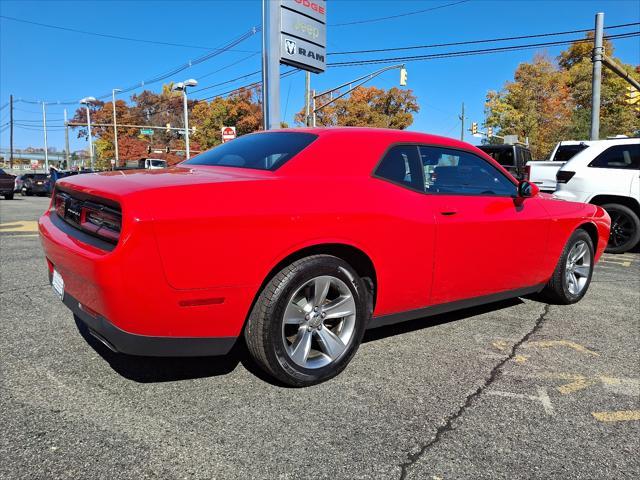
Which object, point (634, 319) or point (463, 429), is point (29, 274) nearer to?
point (463, 429)

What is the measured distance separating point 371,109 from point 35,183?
3171 cm

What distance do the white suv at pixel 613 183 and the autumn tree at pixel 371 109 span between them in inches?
1607

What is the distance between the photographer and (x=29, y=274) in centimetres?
527

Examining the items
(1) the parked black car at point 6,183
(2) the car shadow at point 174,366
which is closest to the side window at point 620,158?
(2) the car shadow at point 174,366

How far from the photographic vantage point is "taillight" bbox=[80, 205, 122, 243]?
7.51 ft

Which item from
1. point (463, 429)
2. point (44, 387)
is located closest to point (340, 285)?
point (463, 429)

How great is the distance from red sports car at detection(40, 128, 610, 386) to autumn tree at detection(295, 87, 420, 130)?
45263mm

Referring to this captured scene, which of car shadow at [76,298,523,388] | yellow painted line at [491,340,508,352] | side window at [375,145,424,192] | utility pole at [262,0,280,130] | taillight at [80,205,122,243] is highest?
utility pole at [262,0,280,130]

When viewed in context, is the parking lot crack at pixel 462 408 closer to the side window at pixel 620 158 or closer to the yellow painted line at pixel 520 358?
the yellow painted line at pixel 520 358

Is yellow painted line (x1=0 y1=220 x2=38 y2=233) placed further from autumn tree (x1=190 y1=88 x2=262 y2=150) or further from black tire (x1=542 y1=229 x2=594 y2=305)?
autumn tree (x1=190 y1=88 x2=262 y2=150)

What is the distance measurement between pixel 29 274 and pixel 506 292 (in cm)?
488

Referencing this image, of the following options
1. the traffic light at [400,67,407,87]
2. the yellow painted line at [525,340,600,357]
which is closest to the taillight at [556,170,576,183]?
the yellow painted line at [525,340,600,357]

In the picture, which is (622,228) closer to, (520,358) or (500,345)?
(500,345)

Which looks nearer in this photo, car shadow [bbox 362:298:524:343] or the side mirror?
car shadow [bbox 362:298:524:343]
